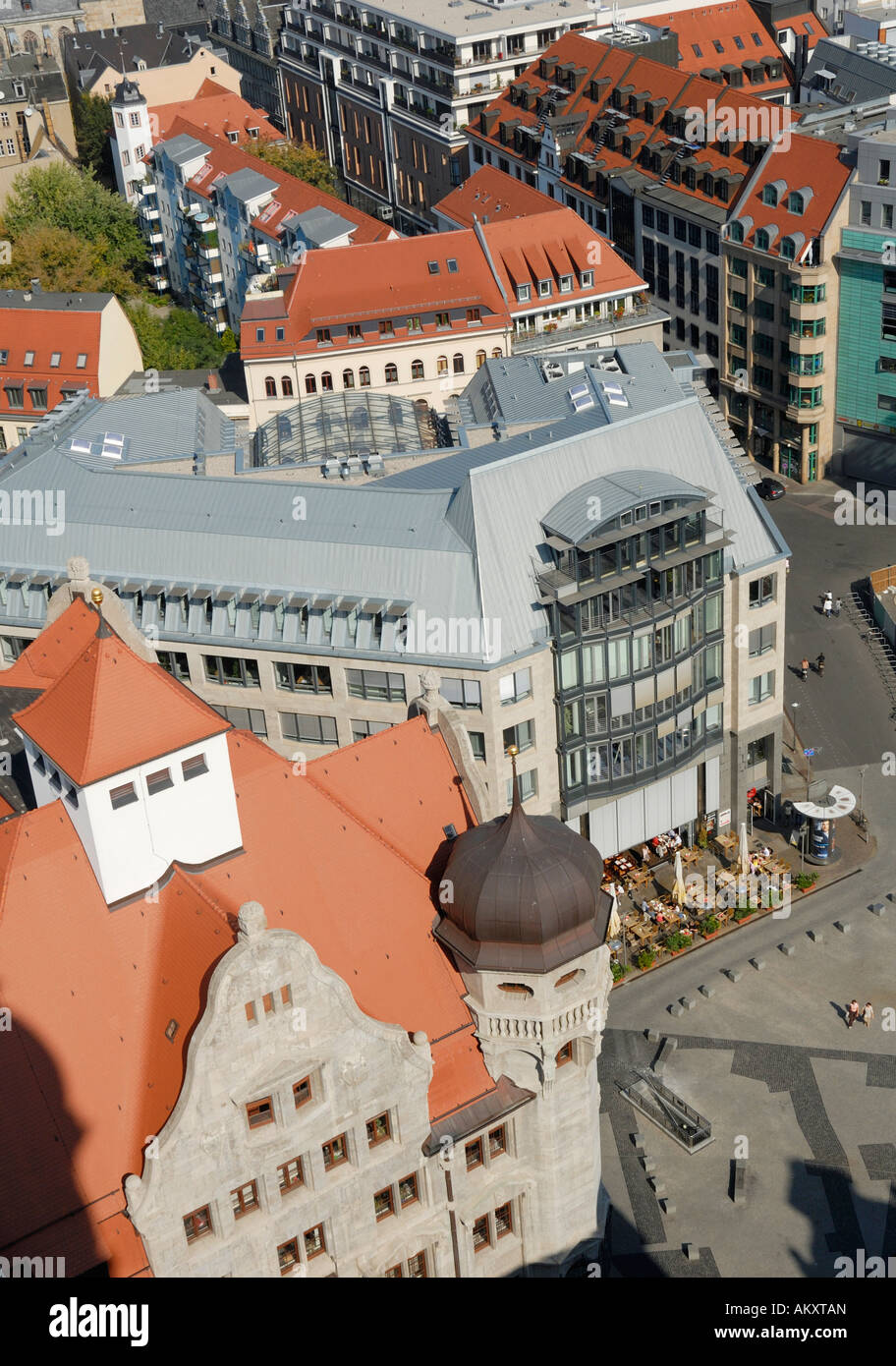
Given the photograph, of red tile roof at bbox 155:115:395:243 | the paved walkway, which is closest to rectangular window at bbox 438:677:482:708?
the paved walkway

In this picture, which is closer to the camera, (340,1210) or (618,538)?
(340,1210)

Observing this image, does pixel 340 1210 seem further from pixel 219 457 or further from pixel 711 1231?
pixel 219 457

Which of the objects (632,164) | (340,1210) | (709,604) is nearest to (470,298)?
(632,164)

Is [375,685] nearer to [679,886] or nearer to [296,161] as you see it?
[679,886]

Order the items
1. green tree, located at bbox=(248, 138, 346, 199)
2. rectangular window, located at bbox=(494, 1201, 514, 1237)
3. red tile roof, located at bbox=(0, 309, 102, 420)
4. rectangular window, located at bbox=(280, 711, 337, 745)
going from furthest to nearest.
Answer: green tree, located at bbox=(248, 138, 346, 199), red tile roof, located at bbox=(0, 309, 102, 420), rectangular window, located at bbox=(280, 711, 337, 745), rectangular window, located at bbox=(494, 1201, 514, 1237)

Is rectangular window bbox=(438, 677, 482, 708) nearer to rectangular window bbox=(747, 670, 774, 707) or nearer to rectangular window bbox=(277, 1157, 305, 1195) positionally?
rectangular window bbox=(747, 670, 774, 707)

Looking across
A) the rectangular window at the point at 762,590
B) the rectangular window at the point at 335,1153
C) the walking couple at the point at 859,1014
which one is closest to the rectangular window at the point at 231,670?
the rectangular window at the point at 762,590
